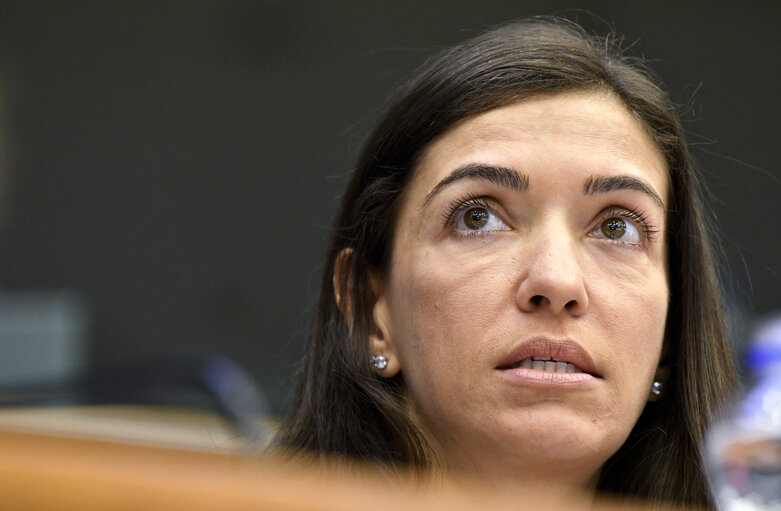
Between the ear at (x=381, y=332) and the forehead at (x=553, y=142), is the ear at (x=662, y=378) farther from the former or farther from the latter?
the ear at (x=381, y=332)

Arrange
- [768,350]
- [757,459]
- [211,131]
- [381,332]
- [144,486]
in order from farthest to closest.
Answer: [211,131] < [768,350] < [381,332] < [757,459] < [144,486]

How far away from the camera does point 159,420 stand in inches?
103

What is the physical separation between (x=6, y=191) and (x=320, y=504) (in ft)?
Result: 18.1

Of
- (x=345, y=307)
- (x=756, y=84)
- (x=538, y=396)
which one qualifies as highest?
(x=756, y=84)

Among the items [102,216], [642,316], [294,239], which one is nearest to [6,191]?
[102,216]

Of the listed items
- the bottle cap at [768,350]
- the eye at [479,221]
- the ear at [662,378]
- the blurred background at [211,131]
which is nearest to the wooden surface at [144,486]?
the eye at [479,221]

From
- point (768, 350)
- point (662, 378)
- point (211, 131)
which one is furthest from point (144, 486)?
point (211, 131)

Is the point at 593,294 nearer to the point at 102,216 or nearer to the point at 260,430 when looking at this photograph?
the point at 260,430

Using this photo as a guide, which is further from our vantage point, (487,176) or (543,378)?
(487,176)

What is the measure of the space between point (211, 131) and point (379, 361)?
4.20 metres

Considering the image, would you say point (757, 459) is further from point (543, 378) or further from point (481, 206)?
point (481, 206)

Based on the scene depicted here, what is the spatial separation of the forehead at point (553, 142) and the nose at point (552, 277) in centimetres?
10

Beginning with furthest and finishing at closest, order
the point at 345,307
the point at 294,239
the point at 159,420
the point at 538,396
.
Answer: the point at 294,239 → the point at 159,420 → the point at 345,307 → the point at 538,396

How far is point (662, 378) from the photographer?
1.56 meters
